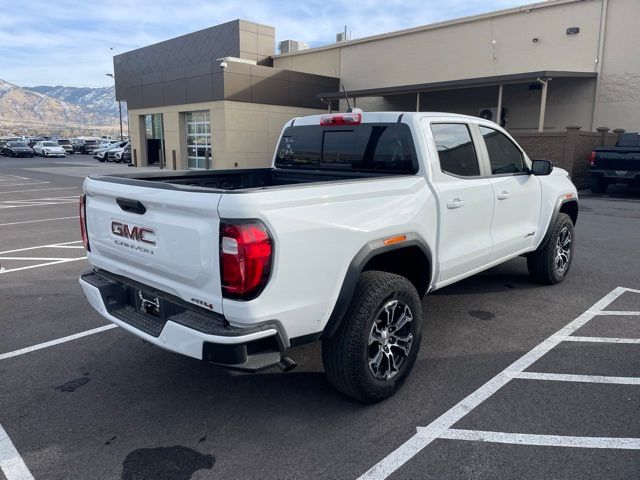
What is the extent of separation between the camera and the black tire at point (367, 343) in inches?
124

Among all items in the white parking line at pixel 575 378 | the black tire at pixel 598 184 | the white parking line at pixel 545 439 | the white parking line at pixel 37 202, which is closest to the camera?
the white parking line at pixel 545 439

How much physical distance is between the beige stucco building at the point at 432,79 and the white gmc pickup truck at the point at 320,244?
15.7 m

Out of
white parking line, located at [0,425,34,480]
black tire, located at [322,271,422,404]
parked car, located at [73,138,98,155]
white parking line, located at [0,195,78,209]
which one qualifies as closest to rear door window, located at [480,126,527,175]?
black tire, located at [322,271,422,404]

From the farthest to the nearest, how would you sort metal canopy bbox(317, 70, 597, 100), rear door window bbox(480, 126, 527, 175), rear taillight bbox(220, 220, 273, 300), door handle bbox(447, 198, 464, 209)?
1. metal canopy bbox(317, 70, 597, 100)
2. rear door window bbox(480, 126, 527, 175)
3. door handle bbox(447, 198, 464, 209)
4. rear taillight bbox(220, 220, 273, 300)

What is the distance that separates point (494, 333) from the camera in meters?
4.61

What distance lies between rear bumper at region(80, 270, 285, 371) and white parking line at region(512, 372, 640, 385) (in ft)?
6.71

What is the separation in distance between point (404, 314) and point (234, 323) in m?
1.32

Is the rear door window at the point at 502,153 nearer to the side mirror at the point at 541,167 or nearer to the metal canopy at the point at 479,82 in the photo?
the side mirror at the point at 541,167

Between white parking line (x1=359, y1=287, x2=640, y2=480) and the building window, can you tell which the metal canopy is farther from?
white parking line (x1=359, y1=287, x2=640, y2=480)

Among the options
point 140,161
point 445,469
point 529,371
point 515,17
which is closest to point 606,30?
point 515,17

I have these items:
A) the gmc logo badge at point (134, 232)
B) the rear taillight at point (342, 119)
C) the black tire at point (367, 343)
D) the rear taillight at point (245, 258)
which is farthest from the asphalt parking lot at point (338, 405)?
the rear taillight at point (342, 119)

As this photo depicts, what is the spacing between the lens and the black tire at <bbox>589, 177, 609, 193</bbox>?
15736 mm

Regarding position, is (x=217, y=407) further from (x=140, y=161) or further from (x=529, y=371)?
(x=140, y=161)

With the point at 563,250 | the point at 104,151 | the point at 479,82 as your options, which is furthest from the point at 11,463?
the point at 104,151
